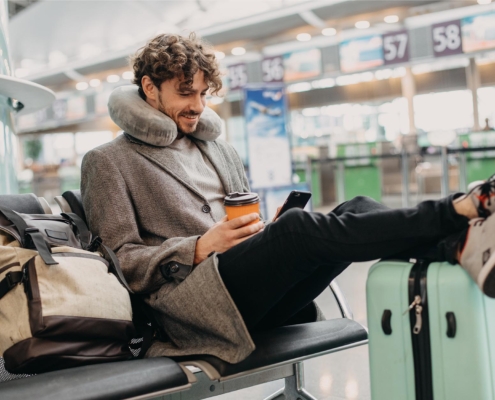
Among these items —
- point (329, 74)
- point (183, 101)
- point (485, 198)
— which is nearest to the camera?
point (485, 198)

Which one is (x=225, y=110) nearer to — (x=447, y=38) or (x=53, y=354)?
(x=447, y=38)

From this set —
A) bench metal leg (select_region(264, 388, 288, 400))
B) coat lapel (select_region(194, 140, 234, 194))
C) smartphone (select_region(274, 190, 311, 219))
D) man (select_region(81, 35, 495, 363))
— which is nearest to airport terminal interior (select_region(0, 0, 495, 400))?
bench metal leg (select_region(264, 388, 288, 400))

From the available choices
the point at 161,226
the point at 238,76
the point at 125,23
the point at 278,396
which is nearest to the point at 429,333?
the point at 161,226

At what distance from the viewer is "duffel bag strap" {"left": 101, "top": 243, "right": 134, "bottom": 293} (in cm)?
150

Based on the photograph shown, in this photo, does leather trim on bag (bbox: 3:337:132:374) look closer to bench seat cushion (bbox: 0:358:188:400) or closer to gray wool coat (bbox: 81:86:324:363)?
bench seat cushion (bbox: 0:358:188:400)

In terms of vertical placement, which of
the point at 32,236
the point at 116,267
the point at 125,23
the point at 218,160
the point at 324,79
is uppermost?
the point at 125,23

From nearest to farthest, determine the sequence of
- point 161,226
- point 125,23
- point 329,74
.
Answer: point 161,226
point 329,74
point 125,23

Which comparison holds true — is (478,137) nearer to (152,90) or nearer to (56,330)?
(152,90)

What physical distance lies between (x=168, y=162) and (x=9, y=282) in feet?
2.19

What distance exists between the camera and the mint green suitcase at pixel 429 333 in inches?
48.5

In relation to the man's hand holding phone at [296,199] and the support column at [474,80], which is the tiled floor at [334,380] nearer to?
the man's hand holding phone at [296,199]

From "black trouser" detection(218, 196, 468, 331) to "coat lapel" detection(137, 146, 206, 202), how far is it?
407mm

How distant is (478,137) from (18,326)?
9611mm

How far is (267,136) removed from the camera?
19.7 ft
